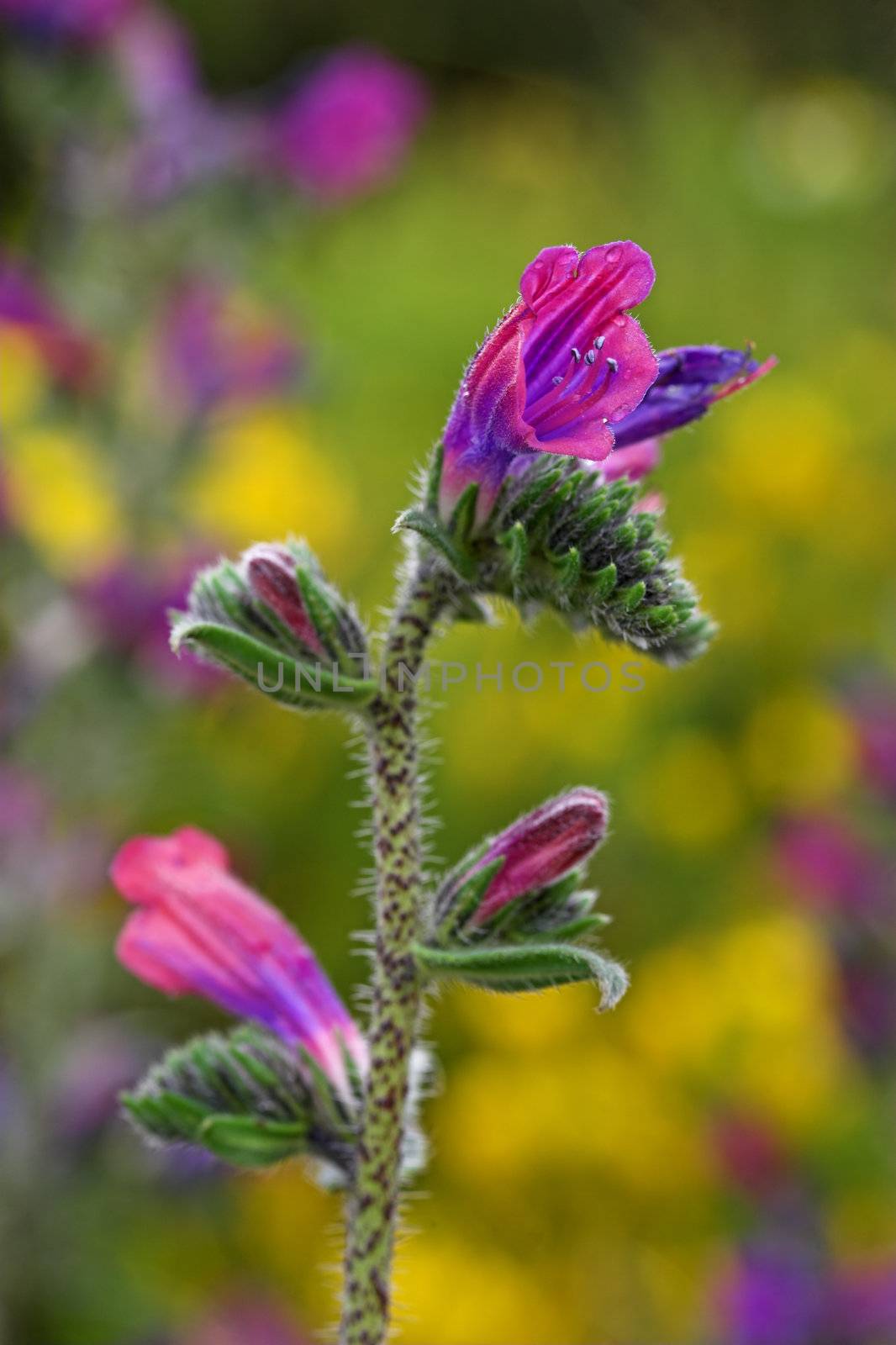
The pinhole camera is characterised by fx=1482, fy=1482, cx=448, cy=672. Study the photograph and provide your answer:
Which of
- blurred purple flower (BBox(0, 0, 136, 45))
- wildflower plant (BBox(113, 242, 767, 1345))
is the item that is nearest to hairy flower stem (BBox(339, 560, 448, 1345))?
wildflower plant (BBox(113, 242, 767, 1345))

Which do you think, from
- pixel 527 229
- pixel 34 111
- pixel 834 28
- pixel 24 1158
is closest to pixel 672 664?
pixel 24 1158

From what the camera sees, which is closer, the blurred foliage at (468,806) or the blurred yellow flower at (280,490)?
the blurred foliage at (468,806)

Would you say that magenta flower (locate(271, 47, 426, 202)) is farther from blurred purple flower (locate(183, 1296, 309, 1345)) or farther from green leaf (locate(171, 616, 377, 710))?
green leaf (locate(171, 616, 377, 710))

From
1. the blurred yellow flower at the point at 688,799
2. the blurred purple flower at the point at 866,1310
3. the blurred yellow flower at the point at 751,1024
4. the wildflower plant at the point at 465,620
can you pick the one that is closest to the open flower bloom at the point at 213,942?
the wildflower plant at the point at 465,620

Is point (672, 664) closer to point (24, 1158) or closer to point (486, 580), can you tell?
point (486, 580)

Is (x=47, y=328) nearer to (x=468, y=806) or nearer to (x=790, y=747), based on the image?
(x=468, y=806)

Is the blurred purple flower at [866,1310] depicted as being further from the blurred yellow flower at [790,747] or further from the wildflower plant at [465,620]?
the blurred yellow flower at [790,747]

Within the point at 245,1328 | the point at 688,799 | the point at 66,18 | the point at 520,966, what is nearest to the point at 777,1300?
the point at 245,1328
